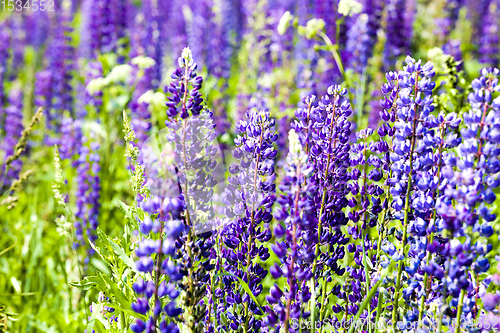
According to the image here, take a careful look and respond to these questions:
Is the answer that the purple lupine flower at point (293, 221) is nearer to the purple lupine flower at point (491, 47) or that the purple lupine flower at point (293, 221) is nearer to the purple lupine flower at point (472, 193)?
the purple lupine flower at point (472, 193)

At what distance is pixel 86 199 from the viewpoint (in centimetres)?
344

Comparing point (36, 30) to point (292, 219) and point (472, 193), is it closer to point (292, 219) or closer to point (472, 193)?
point (292, 219)

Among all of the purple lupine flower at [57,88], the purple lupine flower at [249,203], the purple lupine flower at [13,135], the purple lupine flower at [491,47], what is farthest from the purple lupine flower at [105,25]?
the purple lupine flower at [491,47]

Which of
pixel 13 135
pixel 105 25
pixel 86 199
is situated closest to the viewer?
pixel 86 199

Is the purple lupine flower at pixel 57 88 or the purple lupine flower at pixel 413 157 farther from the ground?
the purple lupine flower at pixel 57 88

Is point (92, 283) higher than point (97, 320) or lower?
higher

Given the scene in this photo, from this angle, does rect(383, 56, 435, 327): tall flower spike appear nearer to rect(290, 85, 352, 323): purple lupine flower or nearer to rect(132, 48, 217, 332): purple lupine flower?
rect(290, 85, 352, 323): purple lupine flower

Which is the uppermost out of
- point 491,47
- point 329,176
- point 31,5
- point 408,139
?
point 31,5

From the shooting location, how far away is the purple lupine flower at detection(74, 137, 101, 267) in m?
3.37

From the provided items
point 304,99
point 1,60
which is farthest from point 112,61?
point 304,99

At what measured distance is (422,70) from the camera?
1.72 m

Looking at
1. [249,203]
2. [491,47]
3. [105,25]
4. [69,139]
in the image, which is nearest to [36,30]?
[105,25]

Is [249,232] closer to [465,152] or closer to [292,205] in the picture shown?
[292,205]

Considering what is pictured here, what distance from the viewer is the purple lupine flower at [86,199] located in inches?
133
